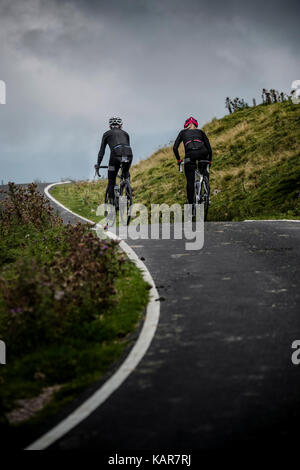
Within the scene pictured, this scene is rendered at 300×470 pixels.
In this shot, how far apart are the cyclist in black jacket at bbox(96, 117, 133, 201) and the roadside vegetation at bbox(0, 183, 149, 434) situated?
552 centimetres

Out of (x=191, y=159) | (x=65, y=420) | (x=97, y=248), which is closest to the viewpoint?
(x=65, y=420)

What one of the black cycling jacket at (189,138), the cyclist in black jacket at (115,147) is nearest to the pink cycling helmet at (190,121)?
the black cycling jacket at (189,138)

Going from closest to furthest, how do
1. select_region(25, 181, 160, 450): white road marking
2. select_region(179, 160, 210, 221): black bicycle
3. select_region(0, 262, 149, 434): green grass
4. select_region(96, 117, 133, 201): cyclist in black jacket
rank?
1. select_region(25, 181, 160, 450): white road marking
2. select_region(0, 262, 149, 434): green grass
3. select_region(96, 117, 133, 201): cyclist in black jacket
4. select_region(179, 160, 210, 221): black bicycle

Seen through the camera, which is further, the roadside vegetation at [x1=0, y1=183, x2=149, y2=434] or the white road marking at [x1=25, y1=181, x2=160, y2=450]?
the roadside vegetation at [x1=0, y1=183, x2=149, y2=434]

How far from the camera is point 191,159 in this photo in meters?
15.5

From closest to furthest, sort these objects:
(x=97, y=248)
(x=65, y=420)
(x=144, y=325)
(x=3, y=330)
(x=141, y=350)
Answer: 1. (x=65, y=420)
2. (x=141, y=350)
3. (x=144, y=325)
4. (x=3, y=330)
5. (x=97, y=248)

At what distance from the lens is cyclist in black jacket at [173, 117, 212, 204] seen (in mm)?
15508

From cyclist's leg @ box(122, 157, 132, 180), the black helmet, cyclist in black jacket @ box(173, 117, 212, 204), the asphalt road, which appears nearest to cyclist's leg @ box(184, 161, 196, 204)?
cyclist in black jacket @ box(173, 117, 212, 204)

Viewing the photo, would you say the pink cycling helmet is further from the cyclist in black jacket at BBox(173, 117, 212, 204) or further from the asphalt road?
the asphalt road

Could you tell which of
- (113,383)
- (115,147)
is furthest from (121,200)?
(113,383)
